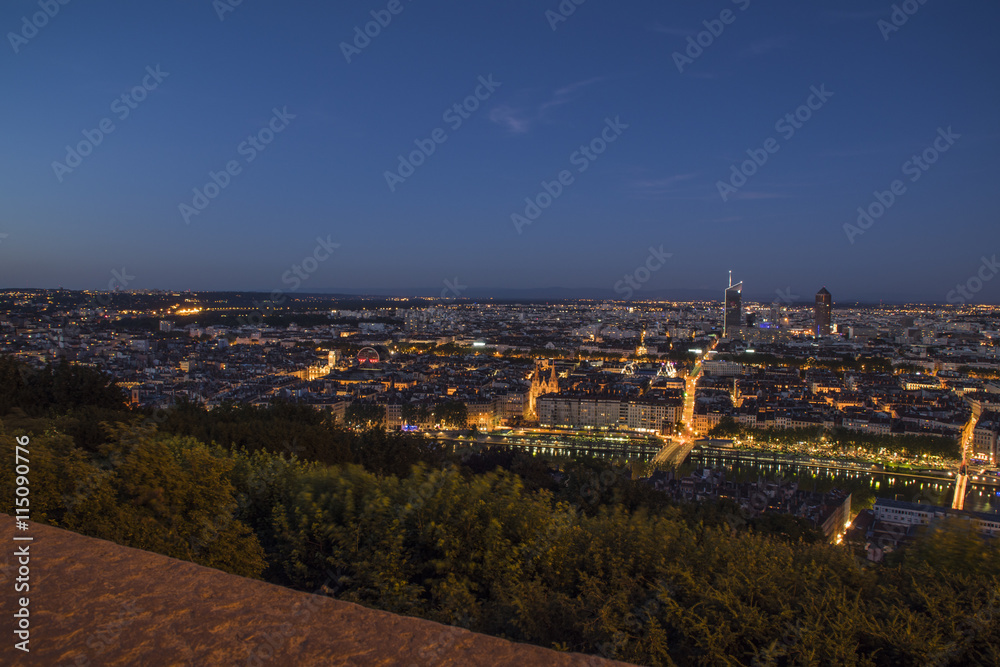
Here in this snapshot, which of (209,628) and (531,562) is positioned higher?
(209,628)

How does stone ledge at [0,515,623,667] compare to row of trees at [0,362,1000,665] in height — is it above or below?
above

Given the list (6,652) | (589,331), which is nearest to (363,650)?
(6,652)

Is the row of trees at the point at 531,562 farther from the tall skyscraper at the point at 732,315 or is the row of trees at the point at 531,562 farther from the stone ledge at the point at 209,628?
the tall skyscraper at the point at 732,315

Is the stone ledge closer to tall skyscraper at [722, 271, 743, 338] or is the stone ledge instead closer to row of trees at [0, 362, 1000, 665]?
row of trees at [0, 362, 1000, 665]

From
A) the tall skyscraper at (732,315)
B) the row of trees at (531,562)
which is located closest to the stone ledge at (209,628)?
the row of trees at (531,562)

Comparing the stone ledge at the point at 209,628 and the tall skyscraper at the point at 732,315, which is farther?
the tall skyscraper at the point at 732,315

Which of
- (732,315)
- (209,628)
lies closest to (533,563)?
(209,628)

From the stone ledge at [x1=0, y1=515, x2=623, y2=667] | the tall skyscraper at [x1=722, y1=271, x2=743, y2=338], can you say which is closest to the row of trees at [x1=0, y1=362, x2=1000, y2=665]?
the stone ledge at [x1=0, y1=515, x2=623, y2=667]

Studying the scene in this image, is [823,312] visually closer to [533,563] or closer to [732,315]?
[732,315]

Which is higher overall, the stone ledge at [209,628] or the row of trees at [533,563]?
the stone ledge at [209,628]

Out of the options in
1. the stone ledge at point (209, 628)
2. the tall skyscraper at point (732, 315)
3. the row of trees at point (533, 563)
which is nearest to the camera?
the stone ledge at point (209, 628)

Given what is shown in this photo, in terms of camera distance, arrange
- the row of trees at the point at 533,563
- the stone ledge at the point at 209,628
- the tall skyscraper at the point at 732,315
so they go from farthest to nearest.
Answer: the tall skyscraper at the point at 732,315 → the row of trees at the point at 533,563 → the stone ledge at the point at 209,628
